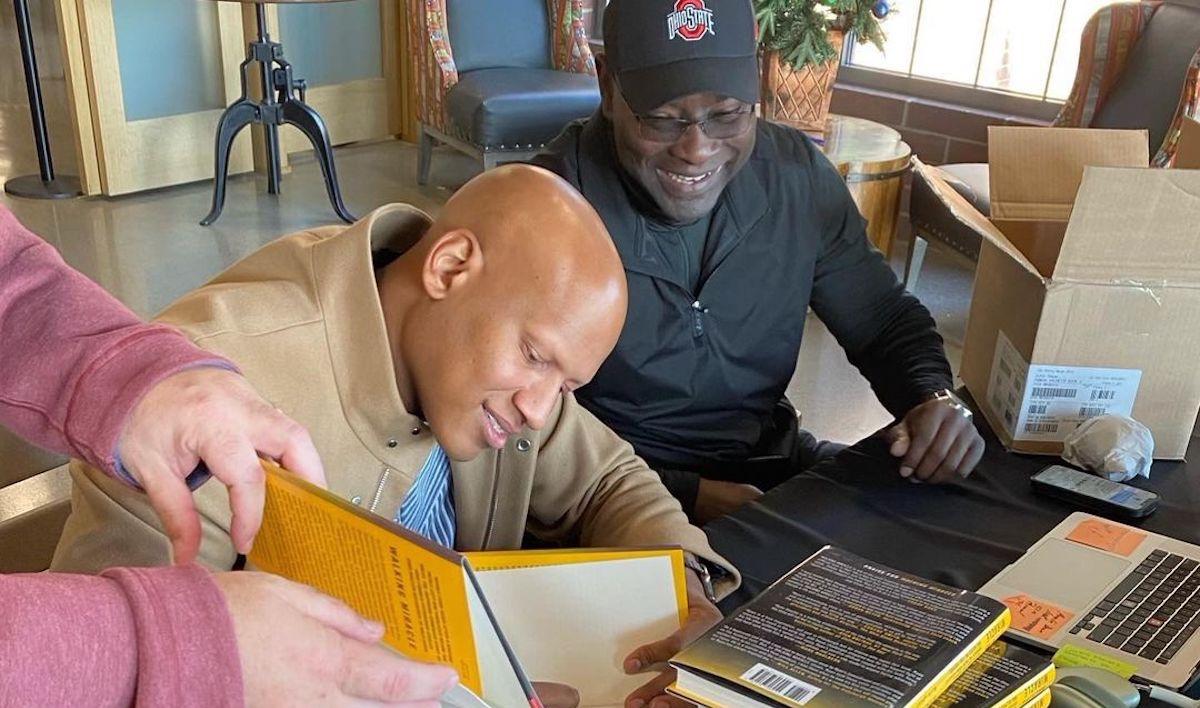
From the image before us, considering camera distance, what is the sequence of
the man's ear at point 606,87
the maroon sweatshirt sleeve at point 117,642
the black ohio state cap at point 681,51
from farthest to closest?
the man's ear at point 606,87 < the black ohio state cap at point 681,51 < the maroon sweatshirt sleeve at point 117,642

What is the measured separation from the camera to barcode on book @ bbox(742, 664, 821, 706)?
2.37ft

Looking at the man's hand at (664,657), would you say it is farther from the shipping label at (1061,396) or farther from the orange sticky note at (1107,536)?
the shipping label at (1061,396)

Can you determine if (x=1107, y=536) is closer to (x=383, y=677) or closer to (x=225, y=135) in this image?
(x=383, y=677)

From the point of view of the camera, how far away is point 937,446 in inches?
52.1

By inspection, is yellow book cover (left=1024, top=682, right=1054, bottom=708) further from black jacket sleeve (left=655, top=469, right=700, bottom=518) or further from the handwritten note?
black jacket sleeve (left=655, top=469, right=700, bottom=518)

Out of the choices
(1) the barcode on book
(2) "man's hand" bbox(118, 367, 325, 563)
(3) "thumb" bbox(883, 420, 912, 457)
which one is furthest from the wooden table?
(2) "man's hand" bbox(118, 367, 325, 563)

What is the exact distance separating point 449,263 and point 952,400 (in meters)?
0.77

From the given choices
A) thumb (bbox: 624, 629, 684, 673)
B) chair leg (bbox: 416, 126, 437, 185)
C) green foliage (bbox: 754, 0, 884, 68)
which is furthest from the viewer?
chair leg (bbox: 416, 126, 437, 185)

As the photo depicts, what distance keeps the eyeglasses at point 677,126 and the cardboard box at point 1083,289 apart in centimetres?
29

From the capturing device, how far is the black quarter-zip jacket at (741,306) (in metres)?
1.60

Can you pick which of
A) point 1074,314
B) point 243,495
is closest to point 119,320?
point 243,495

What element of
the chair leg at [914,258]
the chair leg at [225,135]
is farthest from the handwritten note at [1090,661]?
the chair leg at [225,135]

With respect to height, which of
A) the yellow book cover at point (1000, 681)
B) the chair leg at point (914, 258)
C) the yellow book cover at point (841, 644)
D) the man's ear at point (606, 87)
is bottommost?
the chair leg at point (914, 258)

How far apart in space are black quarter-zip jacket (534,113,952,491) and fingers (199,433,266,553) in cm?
93
